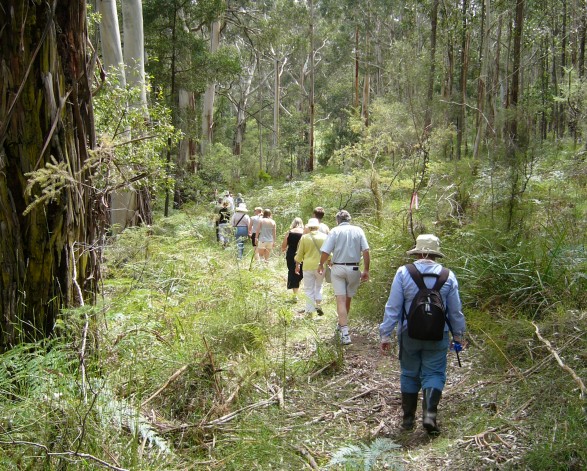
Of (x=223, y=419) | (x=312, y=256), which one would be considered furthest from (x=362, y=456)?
(x=312, y=256)

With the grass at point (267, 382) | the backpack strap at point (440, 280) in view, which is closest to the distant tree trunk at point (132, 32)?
the grass at point (267, 382)

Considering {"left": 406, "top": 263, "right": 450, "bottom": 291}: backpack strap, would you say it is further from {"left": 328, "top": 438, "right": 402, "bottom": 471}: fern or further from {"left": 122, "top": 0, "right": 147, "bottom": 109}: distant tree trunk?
{"left": 122, "top": 0, "right": 147, "bottom": 109}: distant tree trunk

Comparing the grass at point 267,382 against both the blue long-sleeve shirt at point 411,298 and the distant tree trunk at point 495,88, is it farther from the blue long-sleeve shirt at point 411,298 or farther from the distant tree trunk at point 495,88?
the distant tree trunk at point 495,88

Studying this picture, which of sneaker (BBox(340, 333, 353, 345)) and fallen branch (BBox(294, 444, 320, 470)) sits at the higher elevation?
fallen branch (BBox(294, 444, 320, 470))

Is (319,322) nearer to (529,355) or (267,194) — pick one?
(529,355)

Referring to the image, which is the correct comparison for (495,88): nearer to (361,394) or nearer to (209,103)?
(361,394)

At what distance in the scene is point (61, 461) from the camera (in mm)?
2936

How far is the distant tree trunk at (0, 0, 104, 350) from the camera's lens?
3.77 meters

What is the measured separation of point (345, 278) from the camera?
22.7ft

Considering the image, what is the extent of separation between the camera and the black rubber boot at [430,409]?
430 centimetres

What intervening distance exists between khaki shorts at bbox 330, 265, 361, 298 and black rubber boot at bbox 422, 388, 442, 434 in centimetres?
257

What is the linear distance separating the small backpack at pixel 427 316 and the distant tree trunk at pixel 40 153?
259 centimetres

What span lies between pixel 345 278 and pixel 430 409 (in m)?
2.73

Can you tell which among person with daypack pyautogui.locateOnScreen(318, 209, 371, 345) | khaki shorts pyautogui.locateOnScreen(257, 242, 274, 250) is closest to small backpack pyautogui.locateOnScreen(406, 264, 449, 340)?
person with daypack pyautogui.locateOnScreen(318, 209, 371, 345)
